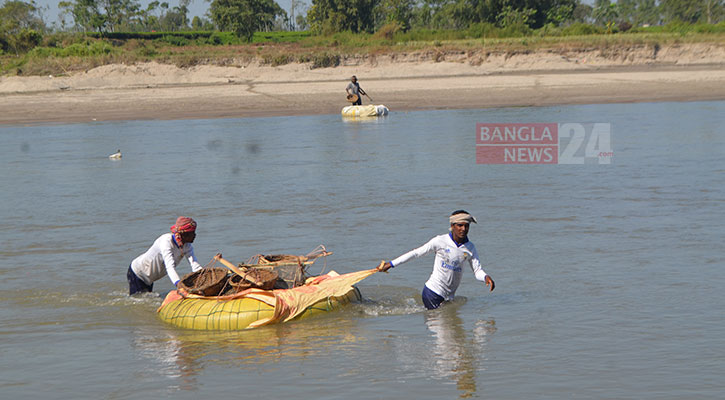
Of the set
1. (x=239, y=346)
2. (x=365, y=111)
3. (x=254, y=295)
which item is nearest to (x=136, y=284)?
(x=254, y=295)

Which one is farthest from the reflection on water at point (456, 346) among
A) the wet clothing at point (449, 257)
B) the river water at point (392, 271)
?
the wet clothing at point (449, 257)

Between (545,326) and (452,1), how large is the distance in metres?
64.8

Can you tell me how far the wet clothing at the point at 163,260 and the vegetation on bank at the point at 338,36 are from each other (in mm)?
34868

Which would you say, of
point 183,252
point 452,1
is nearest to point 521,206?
point 183,252

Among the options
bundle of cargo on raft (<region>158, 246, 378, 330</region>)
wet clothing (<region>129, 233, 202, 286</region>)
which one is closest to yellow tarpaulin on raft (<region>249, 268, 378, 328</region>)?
bundle of cargo on raft (<region>158, 246, 378, 330</region>)

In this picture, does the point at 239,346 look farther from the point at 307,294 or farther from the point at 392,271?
the point at 392,271

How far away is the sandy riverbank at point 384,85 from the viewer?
108 ft

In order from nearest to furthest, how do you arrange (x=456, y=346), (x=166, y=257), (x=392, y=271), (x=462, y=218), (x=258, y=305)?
(x=456, y=346)
(x=462, y=218)
(x=258, y=305)
(x=166, y=257)
(x=392, y=271)

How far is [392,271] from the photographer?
10.9 meters

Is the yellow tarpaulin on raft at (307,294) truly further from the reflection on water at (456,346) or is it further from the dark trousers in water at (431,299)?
the reflection on water at (456,346)

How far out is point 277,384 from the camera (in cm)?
671

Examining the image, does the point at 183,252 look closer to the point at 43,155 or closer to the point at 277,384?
the point at 277,384

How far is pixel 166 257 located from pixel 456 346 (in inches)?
130

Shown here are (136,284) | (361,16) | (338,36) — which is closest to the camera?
(136,284)
